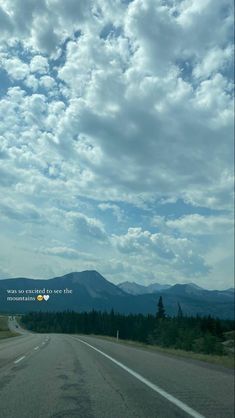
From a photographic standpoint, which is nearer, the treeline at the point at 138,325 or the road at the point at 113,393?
the road at the point at 113,393

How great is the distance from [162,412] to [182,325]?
324ft

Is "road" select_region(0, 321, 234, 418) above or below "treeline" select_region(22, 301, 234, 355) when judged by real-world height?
below

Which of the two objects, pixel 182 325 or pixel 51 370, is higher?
pixel 182 325

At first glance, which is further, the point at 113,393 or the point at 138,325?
the point at 138,325

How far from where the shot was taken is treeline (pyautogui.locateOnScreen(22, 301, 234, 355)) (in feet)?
324

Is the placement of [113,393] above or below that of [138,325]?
below

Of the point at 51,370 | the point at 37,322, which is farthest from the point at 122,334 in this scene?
the point at 51,370

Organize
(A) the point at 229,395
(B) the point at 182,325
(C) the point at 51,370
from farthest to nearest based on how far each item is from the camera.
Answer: (B) the point at 182,325 → (C) the point at 51,370 → (A) the point at 229,395

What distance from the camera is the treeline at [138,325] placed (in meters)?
98.8

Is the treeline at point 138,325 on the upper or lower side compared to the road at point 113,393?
upper

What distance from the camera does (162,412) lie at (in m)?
8.51

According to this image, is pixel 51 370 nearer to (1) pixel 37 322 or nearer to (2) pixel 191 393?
(2) pixel 191 393

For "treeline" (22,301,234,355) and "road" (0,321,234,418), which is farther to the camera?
"treeline" (22,301,234,355)

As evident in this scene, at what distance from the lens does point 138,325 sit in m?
136
